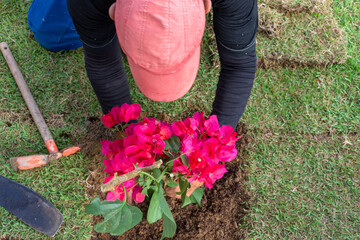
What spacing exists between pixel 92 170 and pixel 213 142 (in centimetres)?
112

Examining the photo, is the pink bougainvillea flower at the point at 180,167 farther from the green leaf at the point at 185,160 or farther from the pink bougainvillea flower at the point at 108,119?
the pink bougainvillea flower at the point at 108,119

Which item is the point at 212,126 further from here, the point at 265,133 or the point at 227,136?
the point at 265,133

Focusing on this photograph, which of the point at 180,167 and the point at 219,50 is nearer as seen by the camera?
the point at 180,167

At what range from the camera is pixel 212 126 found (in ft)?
4.52

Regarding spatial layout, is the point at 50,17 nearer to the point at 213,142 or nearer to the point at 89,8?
the point at 89,8

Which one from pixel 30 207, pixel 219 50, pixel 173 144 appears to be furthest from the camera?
pixel 30 207

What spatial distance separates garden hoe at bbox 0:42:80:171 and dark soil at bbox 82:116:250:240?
195 millimetres

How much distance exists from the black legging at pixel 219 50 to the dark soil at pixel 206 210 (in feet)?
1.54

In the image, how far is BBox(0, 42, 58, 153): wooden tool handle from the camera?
83.8 inches

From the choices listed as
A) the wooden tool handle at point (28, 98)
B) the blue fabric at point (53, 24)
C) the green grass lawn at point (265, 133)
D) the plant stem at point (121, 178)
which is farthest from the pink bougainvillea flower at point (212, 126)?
the blue fabric at point (53, 24)

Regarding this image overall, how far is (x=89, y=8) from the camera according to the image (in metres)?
1.43

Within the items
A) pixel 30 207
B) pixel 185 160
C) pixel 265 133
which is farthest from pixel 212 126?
pixel 30 207

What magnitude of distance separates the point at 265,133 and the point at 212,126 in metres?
1.05

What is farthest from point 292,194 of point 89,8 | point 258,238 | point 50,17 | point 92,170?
point 50,17
